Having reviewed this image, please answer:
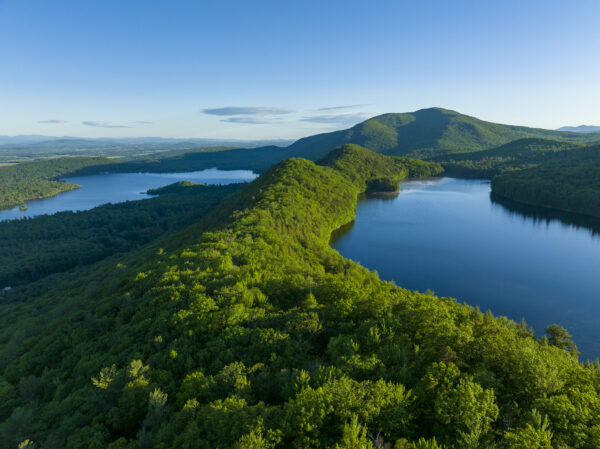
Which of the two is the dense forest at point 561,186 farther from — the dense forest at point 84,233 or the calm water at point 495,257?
the dense forest at point 84,233

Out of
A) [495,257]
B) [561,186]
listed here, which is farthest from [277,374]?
[561,186]

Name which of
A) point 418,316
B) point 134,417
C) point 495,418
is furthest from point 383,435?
point 134,417

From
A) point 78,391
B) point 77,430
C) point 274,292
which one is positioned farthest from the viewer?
point 274,292

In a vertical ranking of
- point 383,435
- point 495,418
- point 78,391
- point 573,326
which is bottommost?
point 573,326

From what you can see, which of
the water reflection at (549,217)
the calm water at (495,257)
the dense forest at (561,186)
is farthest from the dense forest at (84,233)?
the dense forest at (561,186)

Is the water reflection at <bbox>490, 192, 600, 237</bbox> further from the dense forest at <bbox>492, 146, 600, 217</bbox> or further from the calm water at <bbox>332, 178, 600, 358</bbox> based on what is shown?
the dense forest at <bbox>492, 146, 600, 217</bbox>

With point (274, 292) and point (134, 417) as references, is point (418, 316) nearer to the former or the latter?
point (274, 292)
